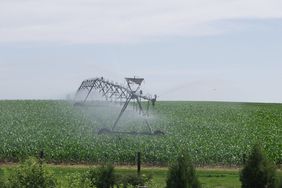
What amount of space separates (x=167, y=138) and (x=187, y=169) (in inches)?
927

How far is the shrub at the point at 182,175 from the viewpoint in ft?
61.1

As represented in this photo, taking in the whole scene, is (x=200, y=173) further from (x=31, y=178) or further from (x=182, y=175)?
(x=31, y=178)

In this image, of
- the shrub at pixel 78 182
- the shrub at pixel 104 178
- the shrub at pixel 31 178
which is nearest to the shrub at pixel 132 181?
the shrub at pixel 104 178

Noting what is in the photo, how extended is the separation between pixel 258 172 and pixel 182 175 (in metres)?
2.98

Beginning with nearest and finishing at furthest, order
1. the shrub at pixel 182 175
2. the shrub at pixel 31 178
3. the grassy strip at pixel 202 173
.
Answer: the shrub at pixel 31 178
the shrub at pixel 182 175
the grassy strip at pixel 202 173

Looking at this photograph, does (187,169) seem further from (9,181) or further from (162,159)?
(162,159)

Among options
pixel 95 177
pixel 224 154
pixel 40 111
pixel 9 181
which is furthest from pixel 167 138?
pixel 40 111

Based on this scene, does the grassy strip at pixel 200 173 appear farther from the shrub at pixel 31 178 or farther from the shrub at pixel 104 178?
the shrub at pixel 31 178

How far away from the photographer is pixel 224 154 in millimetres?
36969

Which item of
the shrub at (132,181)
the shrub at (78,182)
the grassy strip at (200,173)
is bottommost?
the grassy strip at (200,173)

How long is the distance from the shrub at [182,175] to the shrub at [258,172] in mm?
2386

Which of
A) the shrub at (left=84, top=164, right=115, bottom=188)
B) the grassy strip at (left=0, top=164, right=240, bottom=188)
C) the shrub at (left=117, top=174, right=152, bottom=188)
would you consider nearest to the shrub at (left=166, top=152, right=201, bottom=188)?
the shrub at (left=84, top=164, right=115, bottom=188)

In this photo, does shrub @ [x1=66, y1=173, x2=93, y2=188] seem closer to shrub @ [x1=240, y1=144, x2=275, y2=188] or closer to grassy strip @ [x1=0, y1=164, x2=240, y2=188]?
shrub @ [x1=240, y1=144, x2=275, y2=188]

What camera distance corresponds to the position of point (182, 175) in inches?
734
